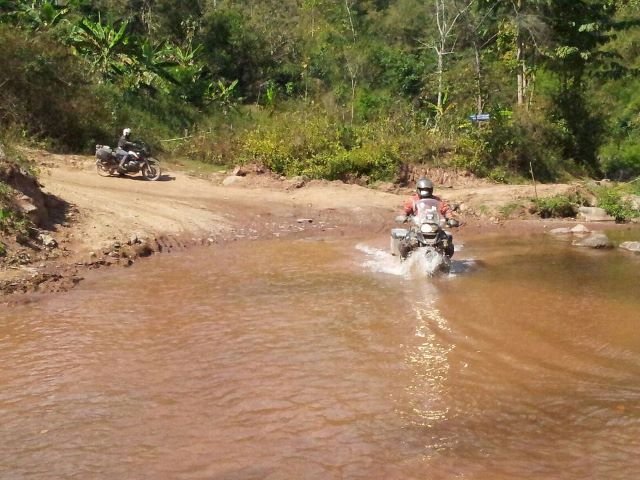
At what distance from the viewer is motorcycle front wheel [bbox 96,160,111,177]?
18141mm

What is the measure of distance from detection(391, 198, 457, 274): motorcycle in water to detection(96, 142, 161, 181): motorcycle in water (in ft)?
29.5

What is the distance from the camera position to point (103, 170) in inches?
720

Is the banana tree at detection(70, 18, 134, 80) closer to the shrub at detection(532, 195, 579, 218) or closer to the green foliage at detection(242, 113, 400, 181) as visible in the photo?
the green foliage at detection(242, 113, 400, 181)

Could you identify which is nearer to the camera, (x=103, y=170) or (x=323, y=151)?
(x=103, y=170)

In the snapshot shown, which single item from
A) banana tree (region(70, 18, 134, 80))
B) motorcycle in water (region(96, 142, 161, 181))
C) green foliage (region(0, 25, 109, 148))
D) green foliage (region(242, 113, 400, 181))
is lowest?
motorcycle in water (region(96, 142, 161, 181))

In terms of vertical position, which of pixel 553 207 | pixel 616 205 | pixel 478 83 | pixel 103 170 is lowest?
pixel 553 207

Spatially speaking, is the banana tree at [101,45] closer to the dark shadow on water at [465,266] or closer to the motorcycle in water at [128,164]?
the motorcycle in water at [128,164]

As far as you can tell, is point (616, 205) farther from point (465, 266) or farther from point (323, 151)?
point (323, 151)

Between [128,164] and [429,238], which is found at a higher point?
[128,164]

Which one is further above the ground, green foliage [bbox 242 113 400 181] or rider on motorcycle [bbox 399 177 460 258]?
green foliage [bbox 242 113 400 181]

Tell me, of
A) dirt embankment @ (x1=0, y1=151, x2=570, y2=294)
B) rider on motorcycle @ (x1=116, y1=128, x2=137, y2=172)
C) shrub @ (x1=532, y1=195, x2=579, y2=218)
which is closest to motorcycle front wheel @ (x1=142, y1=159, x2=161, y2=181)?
dirt embankment @ (x1=0, y1=151, x2=570, y2=294)

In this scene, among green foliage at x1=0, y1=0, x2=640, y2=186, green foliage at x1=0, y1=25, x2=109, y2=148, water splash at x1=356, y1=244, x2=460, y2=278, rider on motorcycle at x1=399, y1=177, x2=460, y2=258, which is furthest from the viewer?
green foliage at x1=0, y1=0, x2=640, y2=186

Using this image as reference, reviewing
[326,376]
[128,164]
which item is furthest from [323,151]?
[326,376]

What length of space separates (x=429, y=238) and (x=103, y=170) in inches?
407
